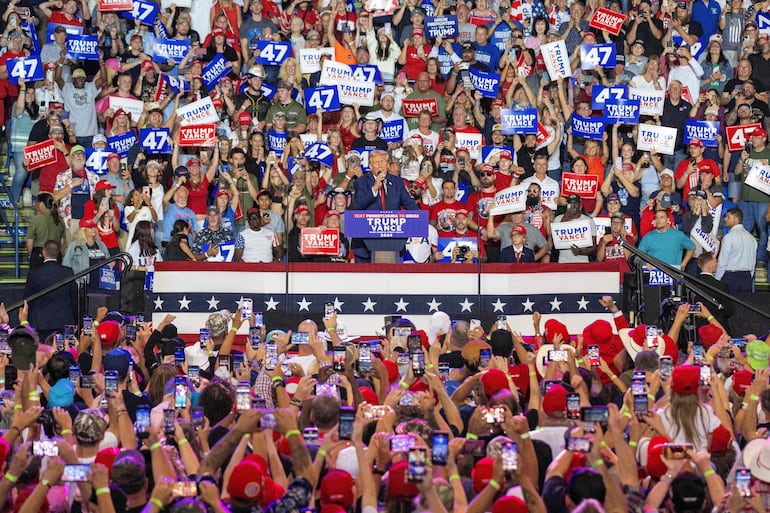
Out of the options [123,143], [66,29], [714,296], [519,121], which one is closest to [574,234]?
[714,296]

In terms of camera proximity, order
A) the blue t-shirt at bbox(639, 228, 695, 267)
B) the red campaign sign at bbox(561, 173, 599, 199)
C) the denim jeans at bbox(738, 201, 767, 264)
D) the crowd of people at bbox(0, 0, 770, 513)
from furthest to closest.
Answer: the denim jeans at bbox(738, 201, 767, 264) → the red campaign sign at bbox(561, 173, 599, 199) → the blue t-shirt at bbox(639, 228, 695, 267) → the crowd of people at bbox(0, 0, 770, 513)

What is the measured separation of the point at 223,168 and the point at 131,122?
5.87 ft

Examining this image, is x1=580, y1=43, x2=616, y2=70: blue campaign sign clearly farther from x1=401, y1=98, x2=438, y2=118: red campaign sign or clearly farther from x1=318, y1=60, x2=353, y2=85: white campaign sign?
x1=318, y1=60, x2=353, y2=85: white campaign sign

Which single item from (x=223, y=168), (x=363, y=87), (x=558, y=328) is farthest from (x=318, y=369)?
(x=363, y=87)

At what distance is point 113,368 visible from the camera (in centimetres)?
983

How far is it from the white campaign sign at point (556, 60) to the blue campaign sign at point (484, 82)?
759 mm

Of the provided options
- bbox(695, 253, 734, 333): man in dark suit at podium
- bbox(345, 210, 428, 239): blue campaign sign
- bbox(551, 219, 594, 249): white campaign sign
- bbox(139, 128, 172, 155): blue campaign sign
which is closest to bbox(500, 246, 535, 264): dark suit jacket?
bbox(551, 219, 594, 249): white campaign sign

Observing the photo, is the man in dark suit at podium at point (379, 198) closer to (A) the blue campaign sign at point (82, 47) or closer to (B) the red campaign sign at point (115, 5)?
(A) the blue campaign sign at point (82, 47)

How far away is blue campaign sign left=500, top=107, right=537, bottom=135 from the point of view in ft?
60.5

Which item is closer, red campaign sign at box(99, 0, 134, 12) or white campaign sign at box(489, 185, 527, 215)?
white campaign sign at box(489, 185, 527, 215)

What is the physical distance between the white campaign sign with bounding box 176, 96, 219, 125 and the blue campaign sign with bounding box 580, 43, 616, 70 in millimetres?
5317

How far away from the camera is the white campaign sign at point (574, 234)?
1620cm

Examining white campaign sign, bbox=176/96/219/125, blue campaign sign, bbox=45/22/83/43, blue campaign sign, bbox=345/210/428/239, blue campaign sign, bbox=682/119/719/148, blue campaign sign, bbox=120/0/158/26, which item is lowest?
blue campaign sign, bbox=345/210/428/239

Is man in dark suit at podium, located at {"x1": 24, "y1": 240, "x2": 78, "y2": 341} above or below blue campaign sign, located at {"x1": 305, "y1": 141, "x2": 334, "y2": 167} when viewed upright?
below
